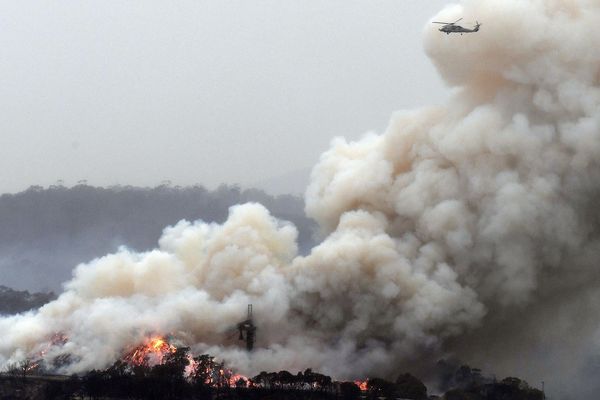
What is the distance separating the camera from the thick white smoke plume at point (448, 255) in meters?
70.2

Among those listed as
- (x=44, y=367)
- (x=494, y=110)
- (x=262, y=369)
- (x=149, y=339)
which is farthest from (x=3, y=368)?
(x=494, y=110)

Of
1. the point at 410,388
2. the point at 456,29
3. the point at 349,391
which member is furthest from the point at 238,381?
the point at 456,29

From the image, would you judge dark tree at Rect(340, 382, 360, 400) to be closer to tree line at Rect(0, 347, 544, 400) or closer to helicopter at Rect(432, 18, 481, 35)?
tree line at Rect(0, 347, 544, 400)

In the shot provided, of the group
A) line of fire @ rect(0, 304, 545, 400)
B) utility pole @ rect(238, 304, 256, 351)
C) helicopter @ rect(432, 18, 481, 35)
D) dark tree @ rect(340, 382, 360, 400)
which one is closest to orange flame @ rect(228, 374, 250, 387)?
line of fire @ rect(0, 304, 545, 400)

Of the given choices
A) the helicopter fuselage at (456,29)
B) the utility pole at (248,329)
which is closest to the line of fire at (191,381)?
the utility pole at (248,329)

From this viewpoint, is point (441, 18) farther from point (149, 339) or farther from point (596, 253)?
point (149, 339)

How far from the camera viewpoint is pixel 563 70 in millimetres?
70312

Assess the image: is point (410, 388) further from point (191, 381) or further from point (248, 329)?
point (191, 381)

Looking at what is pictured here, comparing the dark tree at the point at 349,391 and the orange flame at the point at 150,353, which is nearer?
the dark tree at the point at 349,391

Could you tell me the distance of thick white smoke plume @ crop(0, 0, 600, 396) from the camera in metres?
70.2

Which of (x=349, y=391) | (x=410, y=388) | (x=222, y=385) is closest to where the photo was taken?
(x=410, y=388)

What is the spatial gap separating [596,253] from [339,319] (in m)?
17.2

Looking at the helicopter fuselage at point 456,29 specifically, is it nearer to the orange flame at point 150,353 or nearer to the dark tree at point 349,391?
the dark tree at point 349,391

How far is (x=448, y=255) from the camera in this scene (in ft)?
236
